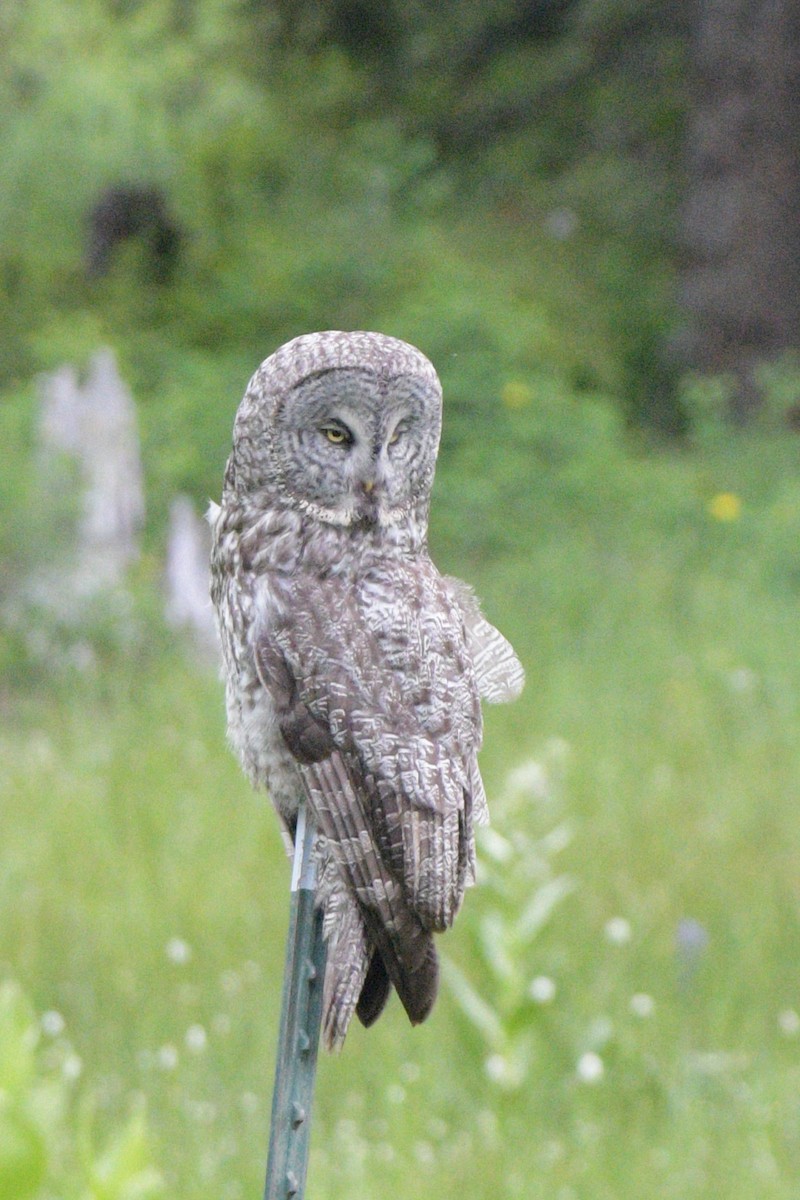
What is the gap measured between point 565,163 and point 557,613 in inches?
171

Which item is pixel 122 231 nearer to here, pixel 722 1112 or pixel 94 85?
pixel 94 85

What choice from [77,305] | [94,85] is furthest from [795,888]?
[77,305]

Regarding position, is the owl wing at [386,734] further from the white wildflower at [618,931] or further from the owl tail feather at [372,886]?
the white wildflower at [618,931]

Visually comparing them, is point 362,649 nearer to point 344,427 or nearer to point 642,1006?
point 344,427

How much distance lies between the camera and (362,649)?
1.45m

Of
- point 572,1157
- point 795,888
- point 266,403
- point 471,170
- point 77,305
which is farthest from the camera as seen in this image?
point 471,170

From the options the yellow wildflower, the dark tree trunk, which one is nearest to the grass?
the yellow wildflower

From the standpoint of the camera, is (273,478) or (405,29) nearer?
(273,478)

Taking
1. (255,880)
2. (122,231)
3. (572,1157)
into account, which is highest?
(122,231)

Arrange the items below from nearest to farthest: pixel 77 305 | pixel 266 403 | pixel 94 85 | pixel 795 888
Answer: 1. pixel 266 403
2. pixel 795 888
3. pixel 94 85
4. pixel 77 305

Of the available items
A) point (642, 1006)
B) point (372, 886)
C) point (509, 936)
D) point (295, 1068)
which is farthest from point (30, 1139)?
point (642, 1006)

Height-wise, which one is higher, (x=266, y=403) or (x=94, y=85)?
(x=94, y=85)

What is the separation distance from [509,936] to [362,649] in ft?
3.67

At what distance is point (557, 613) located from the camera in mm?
5527
